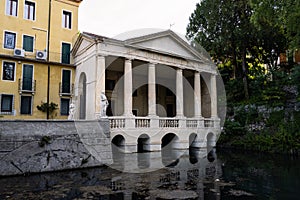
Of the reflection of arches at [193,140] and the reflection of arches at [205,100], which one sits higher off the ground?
the reflection of arches at [205,100]

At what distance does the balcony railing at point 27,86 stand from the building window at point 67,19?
552cm

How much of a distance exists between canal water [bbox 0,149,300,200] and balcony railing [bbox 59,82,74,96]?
9.66m

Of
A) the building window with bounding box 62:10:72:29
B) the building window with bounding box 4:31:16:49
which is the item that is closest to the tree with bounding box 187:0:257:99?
the building window with bounding box 62:10:72:29

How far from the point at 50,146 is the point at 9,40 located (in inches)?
444

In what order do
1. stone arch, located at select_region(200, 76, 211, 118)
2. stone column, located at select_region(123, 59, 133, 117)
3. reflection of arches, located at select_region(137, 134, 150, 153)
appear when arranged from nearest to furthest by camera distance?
stone column, located at select_region(123, 59, 133, 117) < reflection of arches, located at select_region(137, 134, 150, 153) < stone arch, located at select_region(200, 76, 211, 118)

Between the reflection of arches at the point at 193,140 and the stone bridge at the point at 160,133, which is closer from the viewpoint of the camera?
the stone bridge at the point at 160,133

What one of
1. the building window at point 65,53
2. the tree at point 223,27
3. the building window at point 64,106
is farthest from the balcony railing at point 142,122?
the tree at point 223,27

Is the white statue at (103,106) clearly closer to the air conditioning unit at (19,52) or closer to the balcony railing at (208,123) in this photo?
the air conditioning unit at (19,52)

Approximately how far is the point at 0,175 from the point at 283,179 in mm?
10516

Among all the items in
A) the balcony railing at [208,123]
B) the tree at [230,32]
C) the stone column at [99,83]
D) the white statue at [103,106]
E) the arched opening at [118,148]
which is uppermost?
the tree at [230,32]

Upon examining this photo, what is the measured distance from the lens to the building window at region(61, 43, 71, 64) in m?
19.3

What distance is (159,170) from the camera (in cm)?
1100

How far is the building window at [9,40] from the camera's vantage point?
57.3 ft

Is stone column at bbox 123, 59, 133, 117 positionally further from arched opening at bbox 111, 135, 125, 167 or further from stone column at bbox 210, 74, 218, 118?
stone column at bbox 210, 74, 218, 118
